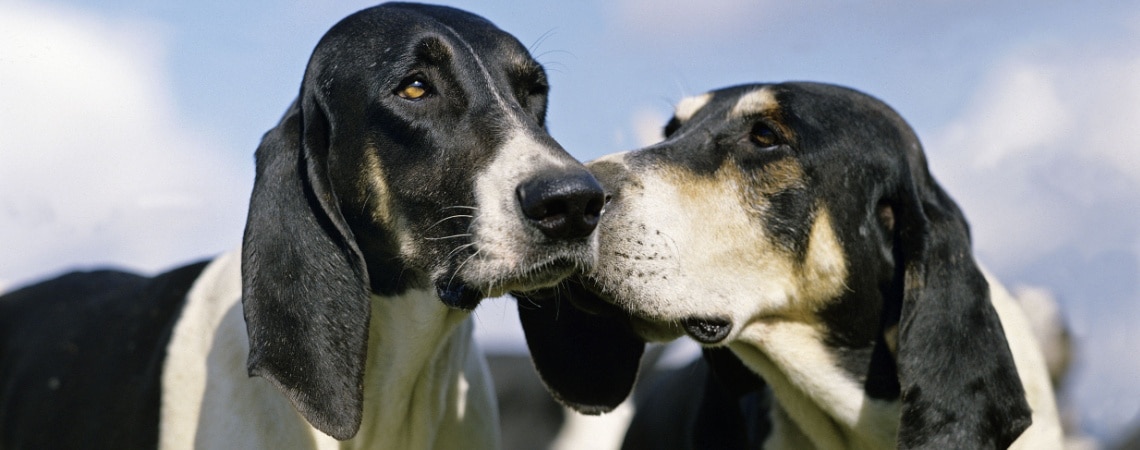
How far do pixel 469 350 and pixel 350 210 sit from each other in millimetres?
929

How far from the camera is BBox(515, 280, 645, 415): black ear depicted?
434 cm

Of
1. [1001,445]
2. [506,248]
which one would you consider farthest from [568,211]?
[1001,445]

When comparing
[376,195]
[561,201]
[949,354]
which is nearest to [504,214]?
[561,201]

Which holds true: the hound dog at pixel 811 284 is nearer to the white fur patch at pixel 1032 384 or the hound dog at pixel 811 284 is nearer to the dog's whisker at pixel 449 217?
the white fur patch at pixel 1032 384

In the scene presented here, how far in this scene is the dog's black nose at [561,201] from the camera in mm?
3283

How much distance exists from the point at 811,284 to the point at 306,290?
1.53m

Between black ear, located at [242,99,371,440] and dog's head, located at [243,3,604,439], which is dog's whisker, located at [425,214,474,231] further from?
black ear, located at [242,99,371,440]

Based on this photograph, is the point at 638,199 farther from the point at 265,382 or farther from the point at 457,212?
the point at 265,382

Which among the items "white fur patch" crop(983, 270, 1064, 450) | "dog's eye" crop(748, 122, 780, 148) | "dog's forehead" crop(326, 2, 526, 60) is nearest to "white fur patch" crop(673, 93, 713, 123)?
"dog's eye" crop(748, 122, 780, 148)

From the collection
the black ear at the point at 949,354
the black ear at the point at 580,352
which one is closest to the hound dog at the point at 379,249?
the black ear at the point at 580,352

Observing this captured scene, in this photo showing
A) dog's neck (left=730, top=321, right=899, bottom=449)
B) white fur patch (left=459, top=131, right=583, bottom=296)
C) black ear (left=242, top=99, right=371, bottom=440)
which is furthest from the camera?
dog's neck (left=730, top=321, right=899, bottom=449)

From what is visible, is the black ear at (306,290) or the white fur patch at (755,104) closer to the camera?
the black ear at (306,290)

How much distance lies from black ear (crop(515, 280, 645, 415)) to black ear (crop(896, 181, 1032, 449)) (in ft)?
3.05

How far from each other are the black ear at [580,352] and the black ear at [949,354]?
929 millimetres
